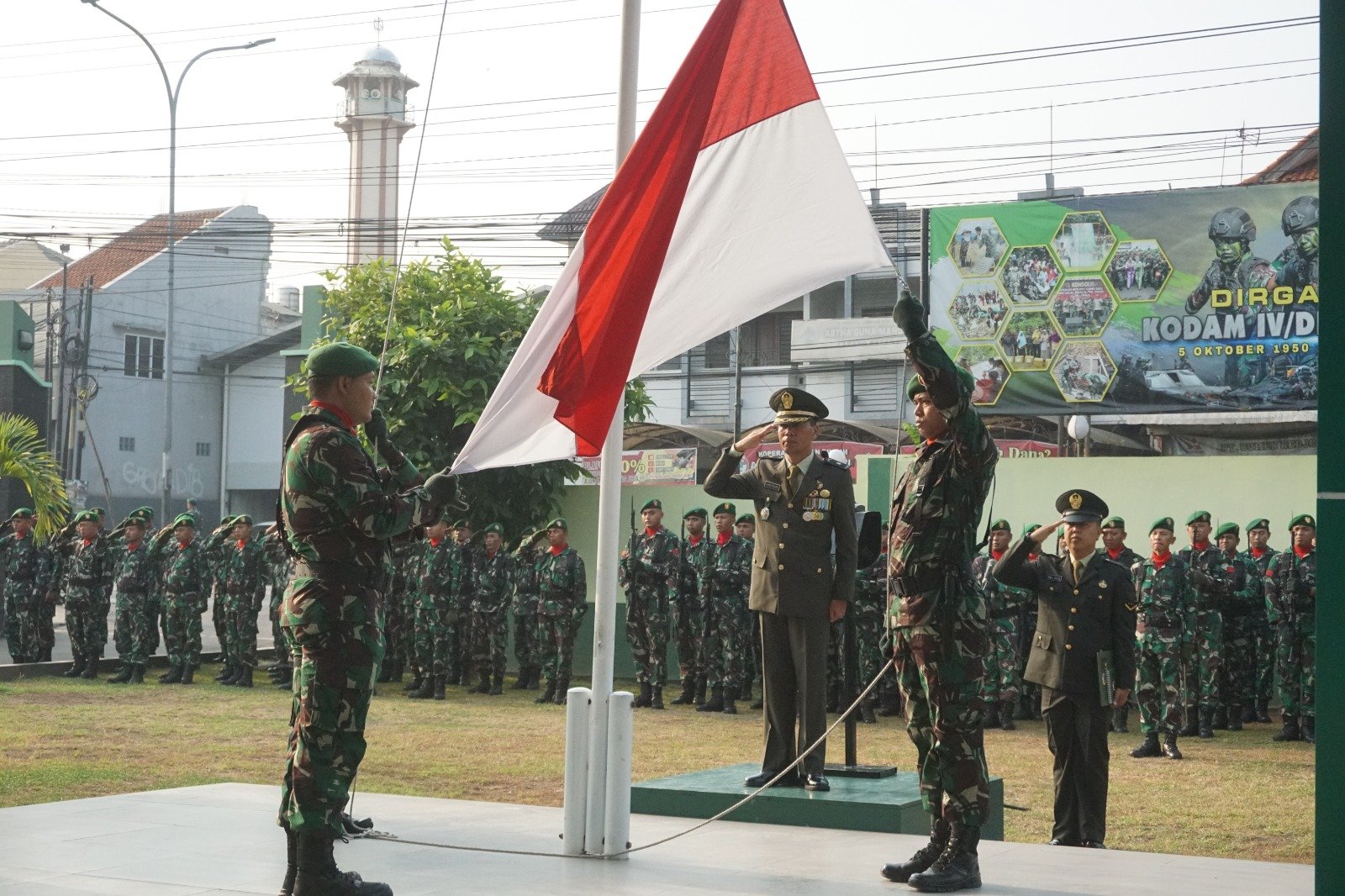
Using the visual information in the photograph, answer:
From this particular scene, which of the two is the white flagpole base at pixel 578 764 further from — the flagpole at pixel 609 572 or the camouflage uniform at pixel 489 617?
the camouflage uniform at pixel 489 617

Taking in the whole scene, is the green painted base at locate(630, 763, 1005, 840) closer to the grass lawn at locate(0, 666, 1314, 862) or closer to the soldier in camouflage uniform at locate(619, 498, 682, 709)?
the grass lawn at locate(0, 666, 1314, 862)

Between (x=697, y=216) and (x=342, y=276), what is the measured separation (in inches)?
539

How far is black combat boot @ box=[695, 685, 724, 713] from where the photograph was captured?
14.4 m

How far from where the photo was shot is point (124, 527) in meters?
17.5

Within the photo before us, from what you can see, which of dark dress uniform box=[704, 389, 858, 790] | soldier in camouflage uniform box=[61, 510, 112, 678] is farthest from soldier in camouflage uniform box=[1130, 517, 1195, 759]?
soldier in camouflage uniform box=[61, 510, 112, 678]

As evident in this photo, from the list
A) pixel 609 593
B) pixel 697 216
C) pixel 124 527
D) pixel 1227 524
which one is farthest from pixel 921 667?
pixel 124 527

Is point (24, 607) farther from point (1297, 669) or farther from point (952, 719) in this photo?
point (952, 719)

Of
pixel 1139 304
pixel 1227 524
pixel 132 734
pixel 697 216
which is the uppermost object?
pixel 1139 304

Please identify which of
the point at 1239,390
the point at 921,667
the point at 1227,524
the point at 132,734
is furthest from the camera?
the point at 1239,390

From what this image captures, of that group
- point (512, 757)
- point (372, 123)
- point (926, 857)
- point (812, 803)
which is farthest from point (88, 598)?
point (372, 123)

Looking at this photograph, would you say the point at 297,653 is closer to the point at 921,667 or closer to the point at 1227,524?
the point at 921,667

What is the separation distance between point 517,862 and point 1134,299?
14.0m

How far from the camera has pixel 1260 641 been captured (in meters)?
13.5

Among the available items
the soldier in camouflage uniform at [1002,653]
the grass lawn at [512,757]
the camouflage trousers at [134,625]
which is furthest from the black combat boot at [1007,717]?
the camouflage trousers at [134,625]
